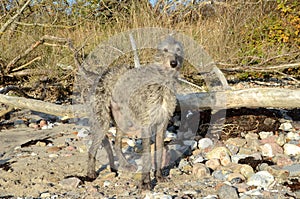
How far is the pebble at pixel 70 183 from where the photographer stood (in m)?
4.07

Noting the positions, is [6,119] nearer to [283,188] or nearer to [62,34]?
[62,34]

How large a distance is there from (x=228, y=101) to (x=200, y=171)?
5.08 feet

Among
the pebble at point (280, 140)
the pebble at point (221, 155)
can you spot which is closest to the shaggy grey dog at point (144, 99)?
the pebble at point (221, 155)

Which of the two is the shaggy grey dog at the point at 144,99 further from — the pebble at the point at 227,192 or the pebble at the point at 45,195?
the pebble at the point at 227,192

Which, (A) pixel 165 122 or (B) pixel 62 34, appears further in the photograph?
(B) pixel 62 34

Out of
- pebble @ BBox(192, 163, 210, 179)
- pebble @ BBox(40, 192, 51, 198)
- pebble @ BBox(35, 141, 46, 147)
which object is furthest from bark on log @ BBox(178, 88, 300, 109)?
pebble @ BBox(40, 192, 51, 198)

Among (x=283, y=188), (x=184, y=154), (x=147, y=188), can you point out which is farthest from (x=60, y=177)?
(x=283, y=188)

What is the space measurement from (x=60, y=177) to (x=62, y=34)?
17.9ft

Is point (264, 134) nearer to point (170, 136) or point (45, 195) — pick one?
point (170, 136)

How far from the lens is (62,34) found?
8.96 metres

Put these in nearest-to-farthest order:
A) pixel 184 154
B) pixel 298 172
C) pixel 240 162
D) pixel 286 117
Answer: pixel 298 172 < pixel 240 162 < pixel 184 154 < pixel 286 117

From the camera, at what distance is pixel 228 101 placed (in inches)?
214

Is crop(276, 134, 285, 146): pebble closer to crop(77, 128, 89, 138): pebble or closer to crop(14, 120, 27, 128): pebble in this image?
crop(77, 128, 89, 138): pebble

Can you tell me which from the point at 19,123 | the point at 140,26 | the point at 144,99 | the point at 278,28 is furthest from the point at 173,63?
the point at 278,28
